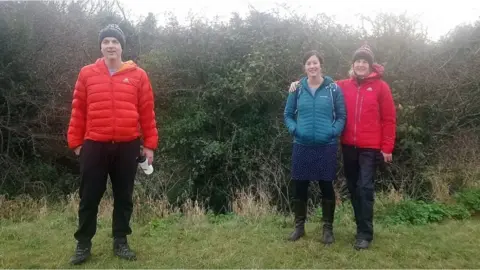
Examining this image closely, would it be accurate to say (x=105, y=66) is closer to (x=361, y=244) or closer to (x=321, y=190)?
(x=321, y=190)

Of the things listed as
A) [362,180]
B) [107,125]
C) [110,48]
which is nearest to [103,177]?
[107,125]

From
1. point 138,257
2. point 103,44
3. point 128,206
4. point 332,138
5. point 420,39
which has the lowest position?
point 138,257

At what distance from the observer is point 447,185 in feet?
20.1

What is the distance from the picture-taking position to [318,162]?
160 inches

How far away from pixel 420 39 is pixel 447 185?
367 cm

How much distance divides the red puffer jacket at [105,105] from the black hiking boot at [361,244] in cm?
236

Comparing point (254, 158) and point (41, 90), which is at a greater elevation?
point (41, 90)

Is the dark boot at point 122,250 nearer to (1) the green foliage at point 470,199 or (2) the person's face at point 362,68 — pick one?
(2) the person's face at point 362,68

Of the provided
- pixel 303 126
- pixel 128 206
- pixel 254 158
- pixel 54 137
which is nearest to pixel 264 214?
pixel 303 126

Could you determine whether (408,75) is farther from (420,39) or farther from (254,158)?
(254,158)

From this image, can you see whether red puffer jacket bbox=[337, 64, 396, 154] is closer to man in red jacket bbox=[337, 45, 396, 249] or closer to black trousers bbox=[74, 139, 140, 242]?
man in red jacket bbox=[337, 45, 396, 249]

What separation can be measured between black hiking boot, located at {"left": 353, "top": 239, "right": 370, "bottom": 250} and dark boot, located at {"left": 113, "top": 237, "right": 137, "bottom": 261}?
83.6 inches

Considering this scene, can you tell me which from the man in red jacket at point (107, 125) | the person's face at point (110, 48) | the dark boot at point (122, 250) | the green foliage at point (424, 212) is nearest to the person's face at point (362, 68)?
the green foliage at point (424, 212)

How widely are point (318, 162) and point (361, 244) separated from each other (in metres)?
0.89
